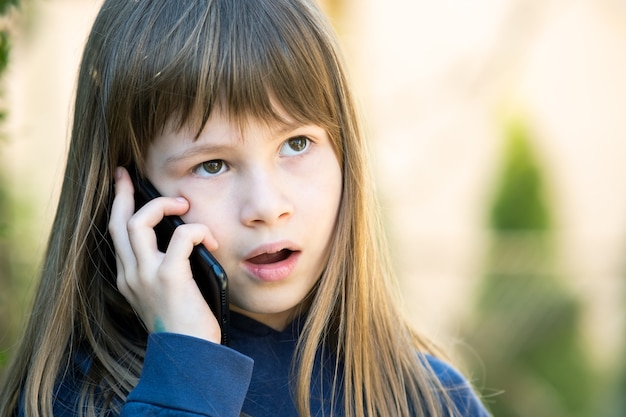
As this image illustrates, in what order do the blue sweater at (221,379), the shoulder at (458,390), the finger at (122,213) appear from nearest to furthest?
1. the blue sweater at (221,379)
2. the finger at (122,213)
3. the shoulder at (458,390)

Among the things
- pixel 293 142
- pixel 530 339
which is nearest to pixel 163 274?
pixel 293 142

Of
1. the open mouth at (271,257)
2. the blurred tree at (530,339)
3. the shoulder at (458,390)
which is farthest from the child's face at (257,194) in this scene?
the blurred tree at (530,339)

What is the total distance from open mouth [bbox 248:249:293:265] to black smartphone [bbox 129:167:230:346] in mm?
77

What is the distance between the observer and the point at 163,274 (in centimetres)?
177

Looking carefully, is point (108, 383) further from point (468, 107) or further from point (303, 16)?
point (468, 107)

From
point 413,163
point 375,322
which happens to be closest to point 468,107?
point 413,163

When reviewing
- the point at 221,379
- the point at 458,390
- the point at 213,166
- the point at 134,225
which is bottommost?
the point at 458,390

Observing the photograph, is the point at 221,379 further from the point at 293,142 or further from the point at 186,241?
the point at 293,142

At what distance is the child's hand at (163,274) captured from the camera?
1.75 m

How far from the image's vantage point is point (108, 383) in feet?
5.99

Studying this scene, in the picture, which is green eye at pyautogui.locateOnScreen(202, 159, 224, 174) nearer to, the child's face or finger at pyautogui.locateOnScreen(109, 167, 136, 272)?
the child's face

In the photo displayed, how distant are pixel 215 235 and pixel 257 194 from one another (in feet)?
0.47

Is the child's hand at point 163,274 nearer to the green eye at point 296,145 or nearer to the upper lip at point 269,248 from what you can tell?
the upper lip at point 269,248

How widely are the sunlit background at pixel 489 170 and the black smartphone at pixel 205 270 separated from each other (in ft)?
1.43
